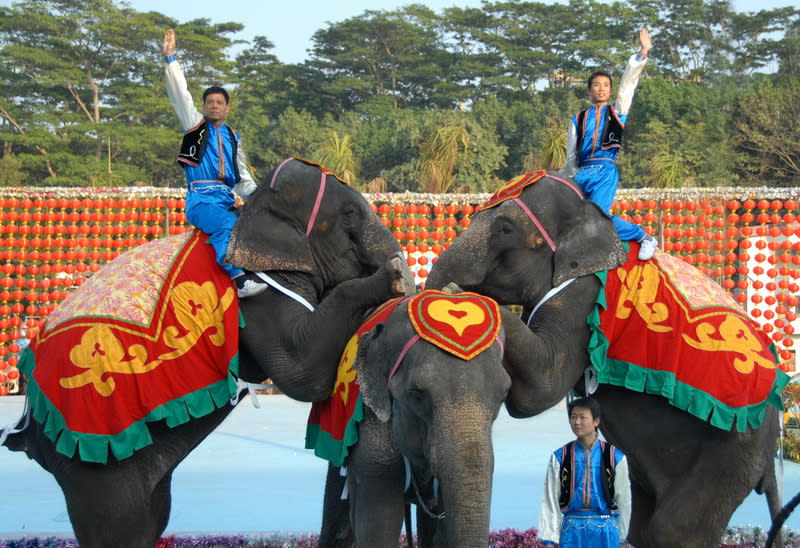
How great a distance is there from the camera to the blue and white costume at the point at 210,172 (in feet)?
17.2

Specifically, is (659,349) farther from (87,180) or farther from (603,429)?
(87,180)

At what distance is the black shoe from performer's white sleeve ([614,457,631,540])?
6.33 ft

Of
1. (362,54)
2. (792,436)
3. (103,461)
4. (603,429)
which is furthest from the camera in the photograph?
(362,54)

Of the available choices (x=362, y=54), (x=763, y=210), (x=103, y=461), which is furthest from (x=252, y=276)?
(x=362, y=54)

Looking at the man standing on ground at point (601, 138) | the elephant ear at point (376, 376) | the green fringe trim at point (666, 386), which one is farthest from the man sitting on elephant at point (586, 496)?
the elephant ear at point (376, 376)

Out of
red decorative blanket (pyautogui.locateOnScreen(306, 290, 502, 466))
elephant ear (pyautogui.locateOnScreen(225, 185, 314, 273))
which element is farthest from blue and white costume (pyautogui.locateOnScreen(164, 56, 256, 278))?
red decorative blanket (pyautogui.locateOnScreen(306, 290, 502, 466))

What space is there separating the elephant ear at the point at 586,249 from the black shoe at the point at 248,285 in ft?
4.39

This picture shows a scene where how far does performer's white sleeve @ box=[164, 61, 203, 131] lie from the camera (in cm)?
544

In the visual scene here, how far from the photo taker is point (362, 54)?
131ft

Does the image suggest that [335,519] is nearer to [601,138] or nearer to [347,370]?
[347,370]

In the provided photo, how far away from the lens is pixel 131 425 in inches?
189

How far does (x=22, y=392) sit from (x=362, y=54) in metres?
26.3

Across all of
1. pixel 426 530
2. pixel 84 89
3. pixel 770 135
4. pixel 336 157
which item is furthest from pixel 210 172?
pixel 84 89

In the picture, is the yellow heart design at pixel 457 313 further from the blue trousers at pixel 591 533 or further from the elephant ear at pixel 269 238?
the blue trousers at pixel 591 533
